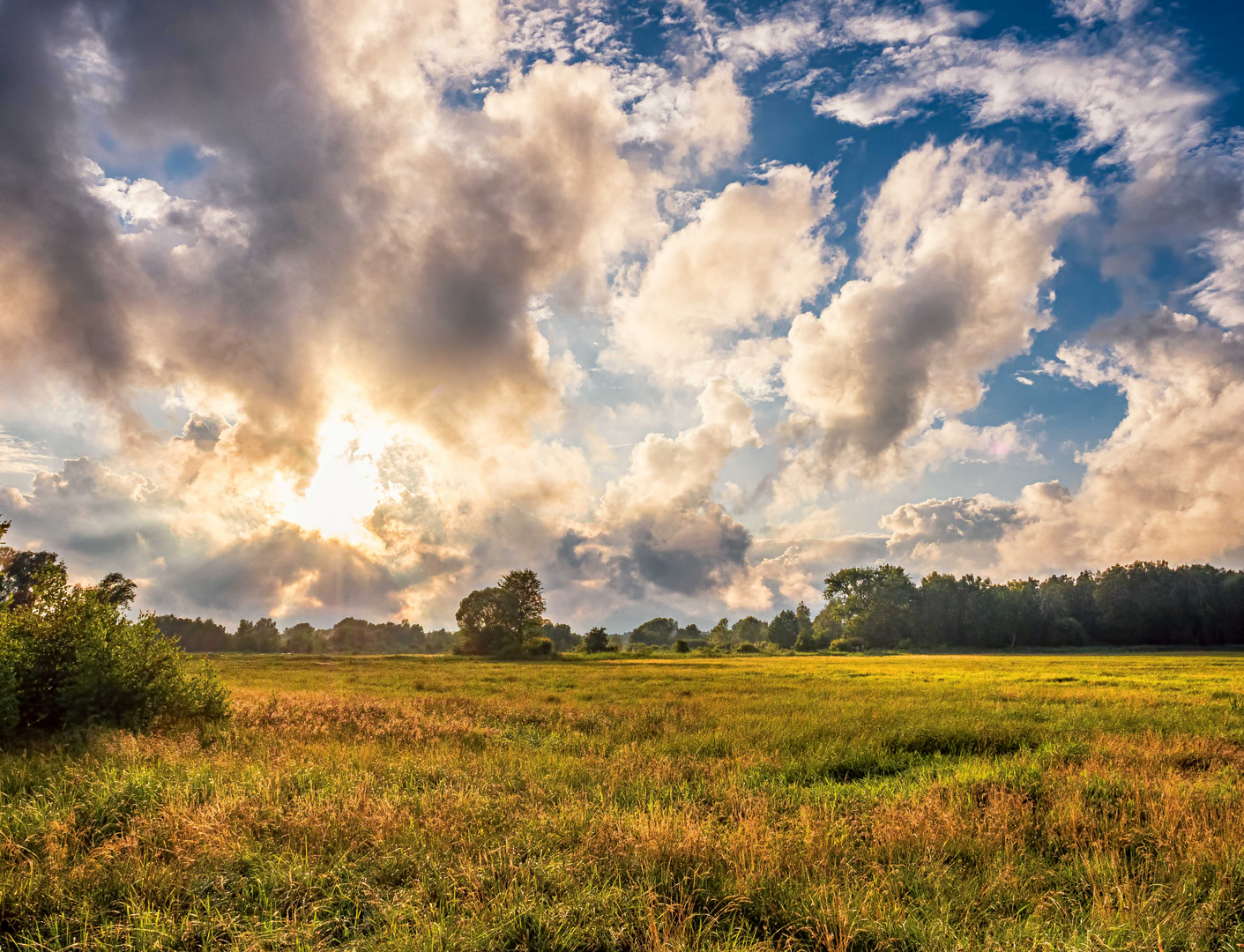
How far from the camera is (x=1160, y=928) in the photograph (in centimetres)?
496

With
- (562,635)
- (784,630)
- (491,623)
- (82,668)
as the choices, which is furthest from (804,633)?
(82,668)

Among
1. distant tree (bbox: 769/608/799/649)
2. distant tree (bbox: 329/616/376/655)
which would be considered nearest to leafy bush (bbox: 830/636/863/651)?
distant tree (bbox: 769/608/799/649)

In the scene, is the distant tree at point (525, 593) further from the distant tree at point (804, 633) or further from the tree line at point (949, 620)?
the distant tree at point (804, 633)

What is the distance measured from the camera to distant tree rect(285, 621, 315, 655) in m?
133

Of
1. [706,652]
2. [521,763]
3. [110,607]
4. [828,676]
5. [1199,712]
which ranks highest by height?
[110,607]

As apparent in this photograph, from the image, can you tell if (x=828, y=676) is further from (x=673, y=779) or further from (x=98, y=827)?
(x=98, y=827)

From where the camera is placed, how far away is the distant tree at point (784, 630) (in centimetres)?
15938

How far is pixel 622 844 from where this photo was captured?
600 centimetres

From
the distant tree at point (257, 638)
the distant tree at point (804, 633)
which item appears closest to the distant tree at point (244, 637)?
the distant tree at point (257, 638)

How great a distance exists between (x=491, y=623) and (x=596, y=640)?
19483 millimetres

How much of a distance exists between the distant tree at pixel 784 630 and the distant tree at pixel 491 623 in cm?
9343

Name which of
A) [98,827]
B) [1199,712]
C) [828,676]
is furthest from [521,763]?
[828,676]

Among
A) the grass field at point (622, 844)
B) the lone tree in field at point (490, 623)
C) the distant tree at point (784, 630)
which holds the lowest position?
the distant tree at point (784, 630)

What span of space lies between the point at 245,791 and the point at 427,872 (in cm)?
419
